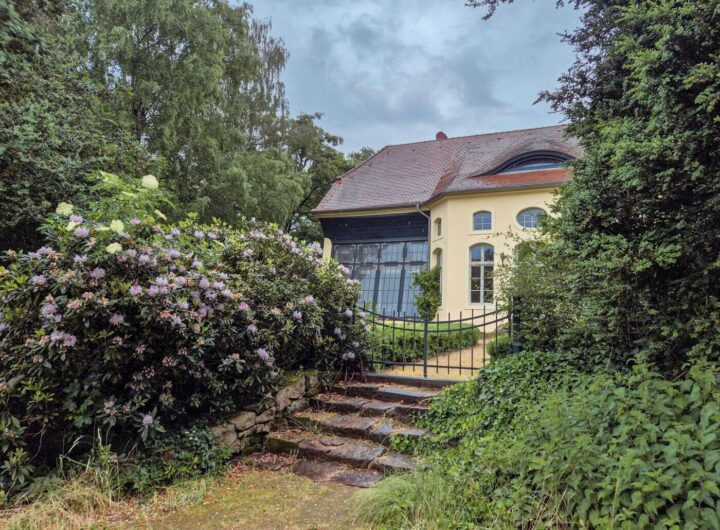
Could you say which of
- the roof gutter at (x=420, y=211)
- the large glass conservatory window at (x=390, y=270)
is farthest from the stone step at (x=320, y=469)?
the roof gutter at (x=420, y=211)

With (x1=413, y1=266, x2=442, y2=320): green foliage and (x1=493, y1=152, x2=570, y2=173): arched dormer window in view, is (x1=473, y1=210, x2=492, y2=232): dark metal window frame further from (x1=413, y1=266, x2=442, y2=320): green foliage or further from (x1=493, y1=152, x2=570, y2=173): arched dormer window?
(x1=413, y1=266, x2=442, y2=320): green foliage

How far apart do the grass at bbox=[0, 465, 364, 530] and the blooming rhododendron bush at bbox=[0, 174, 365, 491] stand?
434mm

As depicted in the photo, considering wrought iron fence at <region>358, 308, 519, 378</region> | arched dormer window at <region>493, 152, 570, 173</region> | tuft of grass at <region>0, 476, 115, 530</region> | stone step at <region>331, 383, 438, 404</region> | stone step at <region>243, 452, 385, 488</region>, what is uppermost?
arched dormer window at <region>493, 152, 570, 173</region>

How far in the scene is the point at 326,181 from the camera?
2248 centimetres

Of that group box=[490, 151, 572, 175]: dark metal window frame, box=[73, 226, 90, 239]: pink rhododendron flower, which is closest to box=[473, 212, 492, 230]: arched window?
box=[490, 151, 572, 175]: dark metal window frame

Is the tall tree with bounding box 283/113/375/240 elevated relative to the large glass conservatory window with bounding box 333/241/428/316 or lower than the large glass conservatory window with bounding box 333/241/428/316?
elevated

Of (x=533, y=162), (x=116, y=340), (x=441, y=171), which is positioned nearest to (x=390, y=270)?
(x=441, y=171)

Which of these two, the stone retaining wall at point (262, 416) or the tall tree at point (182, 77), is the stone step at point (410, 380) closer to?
the stone retaining wall at point (262, 416)

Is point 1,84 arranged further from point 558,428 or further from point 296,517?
point 558,428

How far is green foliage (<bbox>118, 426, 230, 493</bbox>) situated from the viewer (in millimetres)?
3182

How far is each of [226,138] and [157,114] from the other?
249cm

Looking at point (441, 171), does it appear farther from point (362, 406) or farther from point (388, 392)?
point (362, 406)

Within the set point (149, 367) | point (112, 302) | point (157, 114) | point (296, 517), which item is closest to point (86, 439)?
point (149, 367)

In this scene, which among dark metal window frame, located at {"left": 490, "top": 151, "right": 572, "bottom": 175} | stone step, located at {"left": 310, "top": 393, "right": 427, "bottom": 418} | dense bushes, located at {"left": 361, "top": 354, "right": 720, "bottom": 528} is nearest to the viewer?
dense bushes, located at {"left": 361, "top": 354, "right": 720, "bottom": 528}
